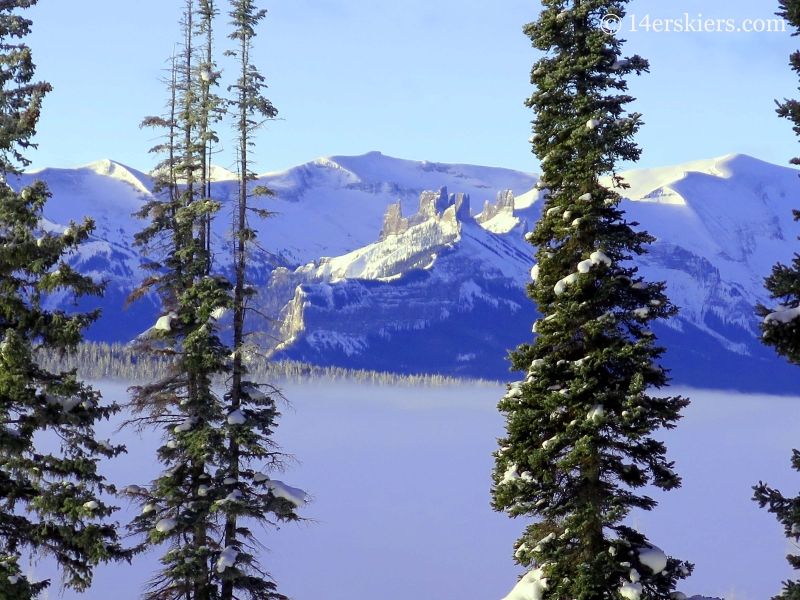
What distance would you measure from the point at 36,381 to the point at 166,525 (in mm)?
7906

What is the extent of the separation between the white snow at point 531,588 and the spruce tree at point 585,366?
0.13 feet

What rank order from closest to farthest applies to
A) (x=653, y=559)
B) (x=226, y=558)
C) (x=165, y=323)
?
(x=653, y=559)
(x=226, y=558)
(x=165, y=323)

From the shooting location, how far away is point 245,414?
25.0 metres

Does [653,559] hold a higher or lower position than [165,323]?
lower

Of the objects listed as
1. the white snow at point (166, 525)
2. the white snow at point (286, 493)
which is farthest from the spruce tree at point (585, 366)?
the white snow at point (166, 525)

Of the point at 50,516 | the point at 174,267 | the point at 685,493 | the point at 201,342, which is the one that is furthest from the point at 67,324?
the point at 685,493

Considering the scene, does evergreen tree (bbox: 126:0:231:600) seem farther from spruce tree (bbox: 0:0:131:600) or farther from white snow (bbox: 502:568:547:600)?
white snow (bbox: 502:568:547:600)

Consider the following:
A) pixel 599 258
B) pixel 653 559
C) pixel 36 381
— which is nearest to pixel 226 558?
pixel 36 381

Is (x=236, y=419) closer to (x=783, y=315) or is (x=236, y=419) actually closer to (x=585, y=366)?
(x=585, y=366)

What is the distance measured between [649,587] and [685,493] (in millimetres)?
136659

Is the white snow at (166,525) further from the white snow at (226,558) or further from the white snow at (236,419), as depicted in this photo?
the white snow at (236,419)

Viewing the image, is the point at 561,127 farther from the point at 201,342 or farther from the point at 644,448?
the point at 201,342

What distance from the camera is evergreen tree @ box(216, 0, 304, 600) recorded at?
2442cm

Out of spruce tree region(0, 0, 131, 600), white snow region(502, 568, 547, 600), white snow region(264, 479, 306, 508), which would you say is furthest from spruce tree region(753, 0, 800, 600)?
white snow region(264, 479, 306, 508)
